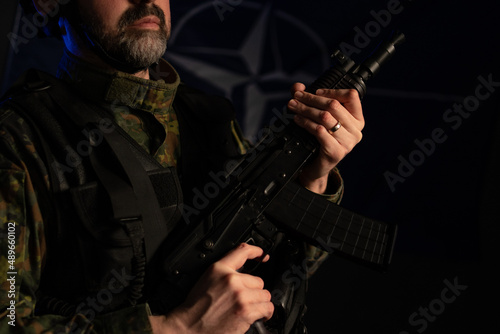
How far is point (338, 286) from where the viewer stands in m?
1.84

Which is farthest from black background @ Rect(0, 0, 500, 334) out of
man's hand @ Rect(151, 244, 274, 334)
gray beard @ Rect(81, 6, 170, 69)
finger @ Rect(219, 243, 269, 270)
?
man's hand @ Rect(151, 244, 274, 334)

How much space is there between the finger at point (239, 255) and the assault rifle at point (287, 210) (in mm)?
47

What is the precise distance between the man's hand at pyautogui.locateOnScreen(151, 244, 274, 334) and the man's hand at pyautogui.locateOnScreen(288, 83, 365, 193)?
42cm

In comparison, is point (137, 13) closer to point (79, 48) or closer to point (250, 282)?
point (79, 48)

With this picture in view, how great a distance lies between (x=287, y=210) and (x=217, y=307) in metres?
0.36

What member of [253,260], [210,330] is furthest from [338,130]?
[210,330]

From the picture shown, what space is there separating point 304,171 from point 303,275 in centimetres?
29

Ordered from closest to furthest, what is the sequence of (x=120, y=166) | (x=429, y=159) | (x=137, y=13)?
(x=120, y=166) → (x=137, y=13) → (x=429, y=159)

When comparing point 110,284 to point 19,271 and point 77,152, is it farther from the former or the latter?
point 77,152

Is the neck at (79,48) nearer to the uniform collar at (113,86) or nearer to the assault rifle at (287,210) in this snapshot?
the uniform collar at (113,86)

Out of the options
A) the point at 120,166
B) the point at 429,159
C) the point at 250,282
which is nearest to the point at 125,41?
the point at 120,166

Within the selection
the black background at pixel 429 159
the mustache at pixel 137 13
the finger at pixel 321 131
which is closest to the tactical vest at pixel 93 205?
the mustache at pixel 137 13

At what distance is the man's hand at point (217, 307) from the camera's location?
85cm

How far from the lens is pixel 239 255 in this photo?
3.08ft
